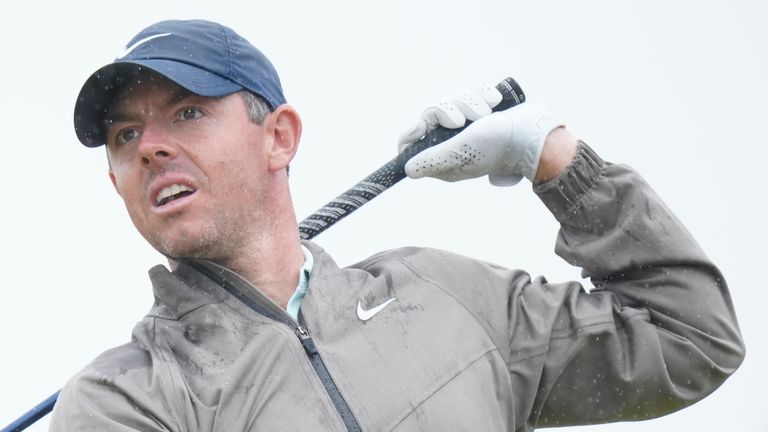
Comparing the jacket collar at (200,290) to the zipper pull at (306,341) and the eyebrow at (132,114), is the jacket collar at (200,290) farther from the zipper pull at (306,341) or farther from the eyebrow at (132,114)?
the eyebrow at (132,114)

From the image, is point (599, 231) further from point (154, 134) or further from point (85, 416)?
point (85, 416)

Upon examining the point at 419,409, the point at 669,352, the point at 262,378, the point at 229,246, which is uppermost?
the point at 229,246

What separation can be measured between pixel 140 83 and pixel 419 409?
1.06 m

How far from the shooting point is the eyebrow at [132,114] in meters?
3.20

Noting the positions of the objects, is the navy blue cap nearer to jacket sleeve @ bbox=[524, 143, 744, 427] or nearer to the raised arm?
the raised arm

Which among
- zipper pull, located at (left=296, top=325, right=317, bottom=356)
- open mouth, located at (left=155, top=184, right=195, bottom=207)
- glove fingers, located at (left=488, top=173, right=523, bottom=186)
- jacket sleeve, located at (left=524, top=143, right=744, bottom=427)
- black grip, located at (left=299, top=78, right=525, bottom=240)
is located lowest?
jacket sleeve, located at (left=524, top=143, right=744, bottom=427)

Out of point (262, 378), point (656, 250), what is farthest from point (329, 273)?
point (656, 250)

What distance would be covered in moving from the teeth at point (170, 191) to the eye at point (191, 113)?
187mm

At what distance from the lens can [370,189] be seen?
388 cm

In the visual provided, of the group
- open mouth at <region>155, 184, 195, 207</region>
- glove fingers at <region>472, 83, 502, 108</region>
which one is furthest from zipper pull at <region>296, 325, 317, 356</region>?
glove fingers at <region>472, 83, 502, 108</region>

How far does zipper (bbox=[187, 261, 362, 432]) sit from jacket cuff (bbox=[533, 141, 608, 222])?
2.87 feet

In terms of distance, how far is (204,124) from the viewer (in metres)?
3.20

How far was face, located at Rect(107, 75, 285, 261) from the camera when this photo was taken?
312cm

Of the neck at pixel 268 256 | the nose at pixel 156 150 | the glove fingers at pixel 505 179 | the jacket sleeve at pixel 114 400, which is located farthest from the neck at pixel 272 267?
the glove fingers at pixel 505 179
